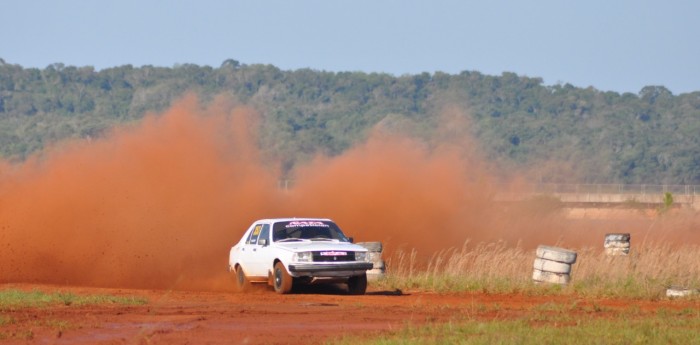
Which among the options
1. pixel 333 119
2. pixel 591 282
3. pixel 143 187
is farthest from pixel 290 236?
pixel 333 119

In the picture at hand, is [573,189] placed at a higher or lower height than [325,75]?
lower

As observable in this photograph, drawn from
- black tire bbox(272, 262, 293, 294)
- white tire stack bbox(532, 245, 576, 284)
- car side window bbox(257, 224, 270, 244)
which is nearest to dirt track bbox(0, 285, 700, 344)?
black tire bbox(272, 262, 293, 294)

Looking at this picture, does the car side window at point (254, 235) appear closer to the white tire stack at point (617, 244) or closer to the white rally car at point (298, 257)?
the white rally car at point (298, 257)

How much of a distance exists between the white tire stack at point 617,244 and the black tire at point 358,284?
8.25 metres

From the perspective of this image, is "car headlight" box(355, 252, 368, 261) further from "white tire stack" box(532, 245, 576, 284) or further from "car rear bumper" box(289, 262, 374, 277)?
"white tire stack" box(532, 245, 576, 284)

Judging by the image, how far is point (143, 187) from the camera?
34.2m

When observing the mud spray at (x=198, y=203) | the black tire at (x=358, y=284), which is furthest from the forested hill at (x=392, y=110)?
the black tire at (x=358, y=284)

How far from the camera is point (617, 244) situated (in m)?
28.7

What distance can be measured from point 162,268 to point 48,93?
14749cm

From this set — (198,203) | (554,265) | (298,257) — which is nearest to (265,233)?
(298,257)

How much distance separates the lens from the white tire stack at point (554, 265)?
79.4 feet

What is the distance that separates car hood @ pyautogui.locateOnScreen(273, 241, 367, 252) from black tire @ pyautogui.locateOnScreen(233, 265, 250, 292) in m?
1.59

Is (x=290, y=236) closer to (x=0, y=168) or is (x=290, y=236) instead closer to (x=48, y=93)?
(x=0, y=168)

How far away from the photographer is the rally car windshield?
2383 cm
